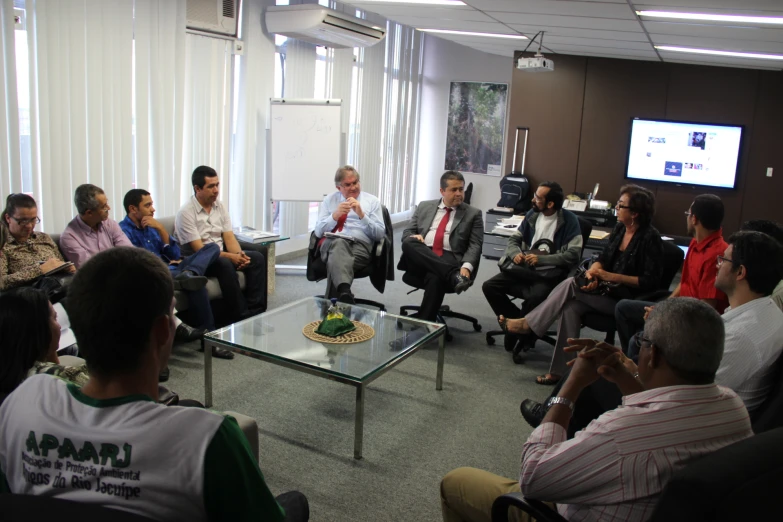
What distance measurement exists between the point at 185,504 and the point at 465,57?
28.7ft

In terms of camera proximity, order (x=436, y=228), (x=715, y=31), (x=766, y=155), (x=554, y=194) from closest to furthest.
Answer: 1. (x=715, y=31)
2. (x=554, y=194)
3. (x=436, y=228)
4. (x=766, y=155)

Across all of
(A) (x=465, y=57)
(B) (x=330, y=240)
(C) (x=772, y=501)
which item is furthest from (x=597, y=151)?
(C) (x=772, y=501)

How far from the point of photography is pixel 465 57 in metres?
9.13

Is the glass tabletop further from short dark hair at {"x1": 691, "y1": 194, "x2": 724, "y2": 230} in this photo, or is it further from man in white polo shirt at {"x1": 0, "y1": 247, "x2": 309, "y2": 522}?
man in white polo shirt at {"x1": 0, "y1": 247, "x2": 309, "y2": 522}

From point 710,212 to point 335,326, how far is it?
7.01 feet

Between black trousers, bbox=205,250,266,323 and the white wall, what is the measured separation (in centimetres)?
512

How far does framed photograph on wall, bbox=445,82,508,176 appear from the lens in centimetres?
905

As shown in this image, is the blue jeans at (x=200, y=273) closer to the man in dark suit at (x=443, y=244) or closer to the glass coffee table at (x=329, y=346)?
the glass coffee table at (x=329, y=346)

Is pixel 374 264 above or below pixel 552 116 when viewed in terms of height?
below

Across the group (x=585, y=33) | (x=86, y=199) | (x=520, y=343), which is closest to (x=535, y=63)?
(x=585, y=33)

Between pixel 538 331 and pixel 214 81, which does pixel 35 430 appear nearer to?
pixel 538 331

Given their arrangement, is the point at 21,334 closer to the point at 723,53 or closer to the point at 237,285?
the point at 237,285

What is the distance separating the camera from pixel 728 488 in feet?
4.22

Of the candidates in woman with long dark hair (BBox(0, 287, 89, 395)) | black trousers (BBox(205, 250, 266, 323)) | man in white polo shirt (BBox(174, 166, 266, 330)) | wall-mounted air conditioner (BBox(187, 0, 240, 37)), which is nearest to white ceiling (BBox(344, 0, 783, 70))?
wall-mounted air conditioner (BBox(187, 0, 240, 37))
